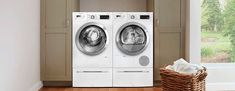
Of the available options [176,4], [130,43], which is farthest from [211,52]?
[130,43]

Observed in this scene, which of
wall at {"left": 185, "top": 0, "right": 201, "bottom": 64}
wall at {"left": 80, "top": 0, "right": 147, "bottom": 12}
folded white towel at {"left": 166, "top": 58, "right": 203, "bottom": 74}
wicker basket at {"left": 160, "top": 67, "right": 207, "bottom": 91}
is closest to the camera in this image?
wicker basket at {"left": 160, "top": 67, "right": 207, "bottom": 91}

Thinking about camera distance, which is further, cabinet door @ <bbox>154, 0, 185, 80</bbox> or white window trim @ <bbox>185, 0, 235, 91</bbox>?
cabinet door @ <bbox>154, 0, 185, 80</bbox>

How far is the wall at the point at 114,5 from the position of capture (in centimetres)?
493

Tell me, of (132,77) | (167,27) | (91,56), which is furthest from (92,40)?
(167,27)

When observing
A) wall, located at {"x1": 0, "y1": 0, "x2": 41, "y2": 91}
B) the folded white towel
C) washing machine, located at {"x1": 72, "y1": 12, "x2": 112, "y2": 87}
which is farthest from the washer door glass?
the folded white towel

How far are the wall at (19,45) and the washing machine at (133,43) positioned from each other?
3.44 ft

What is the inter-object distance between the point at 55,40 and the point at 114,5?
1229mm

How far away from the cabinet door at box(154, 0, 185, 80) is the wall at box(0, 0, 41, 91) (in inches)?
63.9

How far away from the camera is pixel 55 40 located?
165 inches

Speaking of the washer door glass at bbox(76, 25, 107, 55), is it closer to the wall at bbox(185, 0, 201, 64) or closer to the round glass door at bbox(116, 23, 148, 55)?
the round glass door at bbox(116, 23, 148, 55)

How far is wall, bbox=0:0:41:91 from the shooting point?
2.79m

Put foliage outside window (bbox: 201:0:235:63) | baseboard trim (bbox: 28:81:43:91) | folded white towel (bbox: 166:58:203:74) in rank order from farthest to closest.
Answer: foliage outside window (bbox: 201:0:235:63), baseboard trim (bbox: 28:81:43:91), folded white towel (bbox: 166:58:203:74)

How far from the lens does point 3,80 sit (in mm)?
2768

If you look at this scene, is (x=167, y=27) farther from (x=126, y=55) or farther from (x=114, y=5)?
(x=114, y=5)
